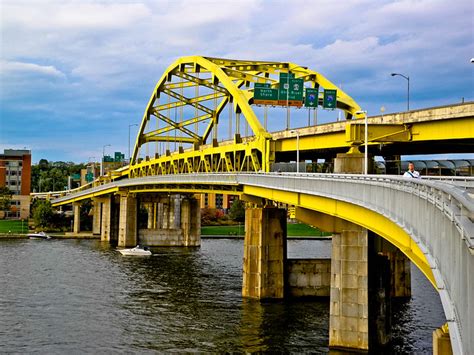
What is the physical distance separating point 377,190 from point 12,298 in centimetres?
3612

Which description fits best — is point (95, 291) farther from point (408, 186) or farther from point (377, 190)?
point (408, 186)

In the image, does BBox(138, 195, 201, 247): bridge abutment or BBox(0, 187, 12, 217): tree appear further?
BBox(0, 187, 12, 217): tree

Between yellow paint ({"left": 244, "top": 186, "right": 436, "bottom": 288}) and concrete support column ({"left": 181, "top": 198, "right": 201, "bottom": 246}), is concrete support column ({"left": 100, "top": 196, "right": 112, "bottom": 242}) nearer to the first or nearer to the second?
concrete support column ({"left": 181, "top": 198, "right": 201, "bottom": 246})

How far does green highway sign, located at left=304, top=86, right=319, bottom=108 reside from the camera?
182 feet

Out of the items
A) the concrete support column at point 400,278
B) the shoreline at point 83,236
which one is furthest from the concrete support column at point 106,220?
the concrete support column at point 400,278

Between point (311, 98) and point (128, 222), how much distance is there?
5925cm

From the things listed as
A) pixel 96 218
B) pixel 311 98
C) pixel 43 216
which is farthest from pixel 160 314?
pixel 43 216

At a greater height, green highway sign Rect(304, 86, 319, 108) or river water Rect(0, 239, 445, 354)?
green highway sign Rect(304, 86, 319, 108)

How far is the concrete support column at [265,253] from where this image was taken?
47781mm

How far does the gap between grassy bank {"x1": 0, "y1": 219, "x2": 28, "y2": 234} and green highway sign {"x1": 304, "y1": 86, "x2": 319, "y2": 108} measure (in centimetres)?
8413

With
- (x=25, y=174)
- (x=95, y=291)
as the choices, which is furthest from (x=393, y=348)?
(x=25, y=174)

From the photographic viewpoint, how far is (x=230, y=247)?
105m

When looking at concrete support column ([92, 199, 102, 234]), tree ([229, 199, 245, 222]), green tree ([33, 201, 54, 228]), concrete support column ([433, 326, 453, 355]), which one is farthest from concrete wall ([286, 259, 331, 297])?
tree ([229, 199, 245, 222])

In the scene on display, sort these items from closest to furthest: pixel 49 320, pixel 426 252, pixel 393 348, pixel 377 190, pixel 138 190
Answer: pixel 426 252
pixel 377 190
pixel 393 348
pixel 49 320
pixel 138 190
